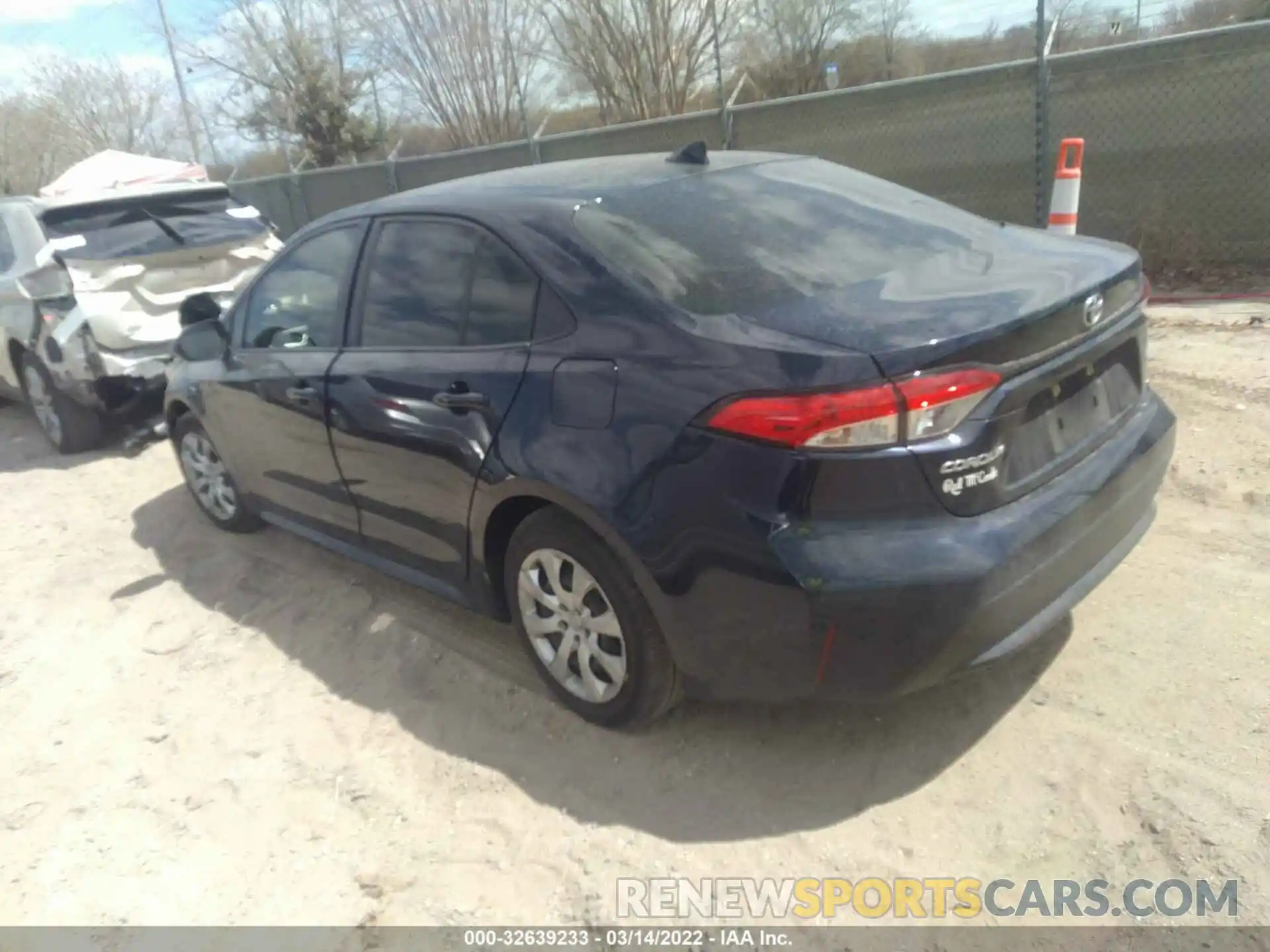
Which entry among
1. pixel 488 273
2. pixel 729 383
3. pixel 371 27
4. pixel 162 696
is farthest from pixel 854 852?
pixel 371 27

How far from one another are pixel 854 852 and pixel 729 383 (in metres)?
1.24

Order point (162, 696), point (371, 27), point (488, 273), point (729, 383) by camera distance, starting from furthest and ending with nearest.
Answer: point (371, 27) → point (162, 696) → point (488, 273) → point (729, 383)

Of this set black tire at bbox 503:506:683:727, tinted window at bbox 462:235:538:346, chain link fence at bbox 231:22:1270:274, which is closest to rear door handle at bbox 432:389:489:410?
tinted window at bbox 462:235:538:346

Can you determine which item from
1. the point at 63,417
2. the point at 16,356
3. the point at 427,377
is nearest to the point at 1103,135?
the point at 427,377

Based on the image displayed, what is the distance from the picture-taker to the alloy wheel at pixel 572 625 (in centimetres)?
279

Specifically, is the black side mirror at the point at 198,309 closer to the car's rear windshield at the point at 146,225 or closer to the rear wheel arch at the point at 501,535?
the car's rear windshield at the point at 146,225

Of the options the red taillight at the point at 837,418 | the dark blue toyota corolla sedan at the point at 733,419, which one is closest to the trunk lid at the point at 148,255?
the dark blue toyota corolla sedan at the point at 733,419

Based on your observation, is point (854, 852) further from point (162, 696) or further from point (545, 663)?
point (162, 696)

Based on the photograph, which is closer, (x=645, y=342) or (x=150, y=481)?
(x=645, y=342)

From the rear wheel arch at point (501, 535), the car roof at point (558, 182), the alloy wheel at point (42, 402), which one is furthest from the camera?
the alloy wheel at point (42, 402)

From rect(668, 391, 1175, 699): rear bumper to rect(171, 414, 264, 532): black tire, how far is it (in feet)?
10.1

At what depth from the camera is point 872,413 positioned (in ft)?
7.23

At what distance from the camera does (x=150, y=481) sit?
6.13 metres

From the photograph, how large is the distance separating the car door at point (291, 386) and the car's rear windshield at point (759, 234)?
1.24 m
